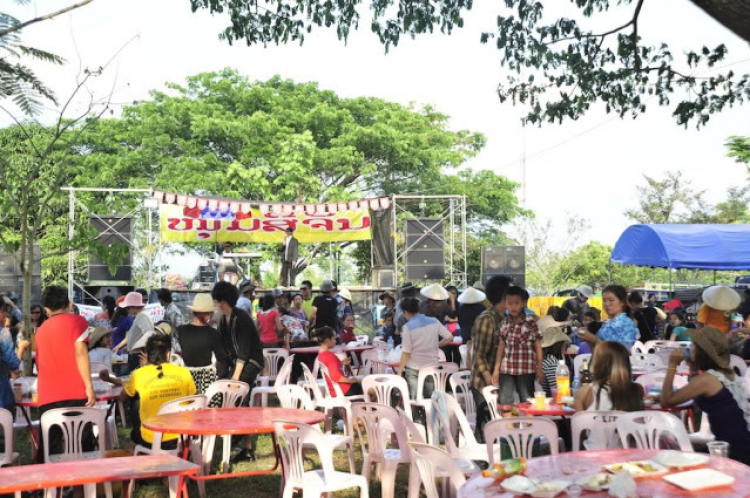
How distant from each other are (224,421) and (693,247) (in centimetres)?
1100

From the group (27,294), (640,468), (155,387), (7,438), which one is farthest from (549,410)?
(27,294)

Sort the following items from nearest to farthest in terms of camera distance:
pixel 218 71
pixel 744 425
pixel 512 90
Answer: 1. pixel 744 425
2. pixel 512 90
3. pixel 218 71

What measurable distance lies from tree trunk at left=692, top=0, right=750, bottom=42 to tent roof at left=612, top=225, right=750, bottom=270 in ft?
37.8

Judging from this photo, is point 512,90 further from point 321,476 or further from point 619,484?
point 619,484

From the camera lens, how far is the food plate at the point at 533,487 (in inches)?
124

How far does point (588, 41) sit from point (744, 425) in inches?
167

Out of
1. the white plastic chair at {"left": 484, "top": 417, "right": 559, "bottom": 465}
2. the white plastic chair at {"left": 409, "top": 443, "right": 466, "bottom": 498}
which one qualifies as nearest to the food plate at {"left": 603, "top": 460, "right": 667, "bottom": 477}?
the white plastic chair at {"left": 409, "top": 443, "right": 466, "bottom": 498}

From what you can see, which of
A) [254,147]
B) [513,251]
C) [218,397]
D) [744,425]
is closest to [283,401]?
[218,397]

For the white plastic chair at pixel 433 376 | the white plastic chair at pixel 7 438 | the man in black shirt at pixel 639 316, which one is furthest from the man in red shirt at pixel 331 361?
the man in black shirt at pixel 639 316

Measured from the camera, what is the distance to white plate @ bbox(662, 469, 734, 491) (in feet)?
10.3

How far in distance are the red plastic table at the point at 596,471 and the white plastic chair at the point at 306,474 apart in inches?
60.7

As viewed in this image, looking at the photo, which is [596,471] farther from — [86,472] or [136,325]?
[136,325]

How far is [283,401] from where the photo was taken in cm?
666

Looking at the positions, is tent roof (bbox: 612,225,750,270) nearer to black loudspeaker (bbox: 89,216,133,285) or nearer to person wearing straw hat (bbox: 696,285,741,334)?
person wearing straw hat (bbox: 696,285,741,334)
